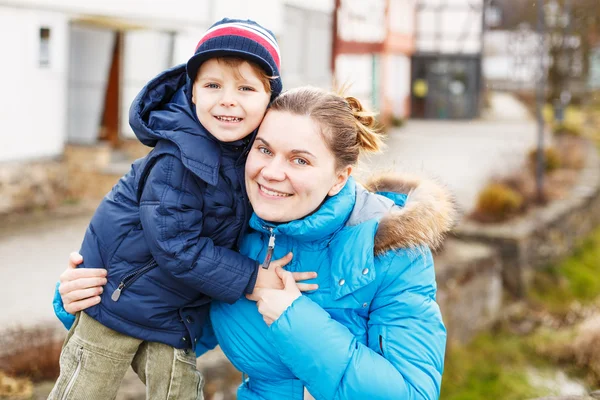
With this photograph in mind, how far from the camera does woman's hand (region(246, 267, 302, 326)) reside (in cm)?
208

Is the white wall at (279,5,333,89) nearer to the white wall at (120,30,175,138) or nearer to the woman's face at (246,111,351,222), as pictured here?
the white wall at (120,30,175,138)

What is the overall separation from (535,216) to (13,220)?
315 inches

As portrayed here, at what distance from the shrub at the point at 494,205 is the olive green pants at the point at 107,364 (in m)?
9.44

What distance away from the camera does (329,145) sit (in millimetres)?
2100

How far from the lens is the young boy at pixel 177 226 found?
7.21ft

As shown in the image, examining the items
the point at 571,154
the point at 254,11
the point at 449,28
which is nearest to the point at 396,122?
the point at 449,28

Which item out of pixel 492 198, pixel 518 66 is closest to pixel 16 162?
pixel 492 198

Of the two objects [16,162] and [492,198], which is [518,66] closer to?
[492,198]

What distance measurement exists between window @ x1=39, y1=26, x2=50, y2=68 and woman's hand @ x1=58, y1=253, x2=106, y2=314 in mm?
8220

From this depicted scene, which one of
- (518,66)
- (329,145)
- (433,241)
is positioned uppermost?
(518,66)

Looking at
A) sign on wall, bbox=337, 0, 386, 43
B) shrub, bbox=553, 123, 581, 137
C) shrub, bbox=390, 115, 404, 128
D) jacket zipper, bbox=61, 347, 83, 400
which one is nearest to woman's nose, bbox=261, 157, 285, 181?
jacket zipper, bbox=61, 347, 83, 400

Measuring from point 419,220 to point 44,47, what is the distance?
8.91 metres

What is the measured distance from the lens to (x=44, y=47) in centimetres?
991

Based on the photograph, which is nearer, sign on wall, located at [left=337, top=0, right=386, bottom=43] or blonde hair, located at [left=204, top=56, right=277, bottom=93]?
blonde hair, located at [left=204, top=56, right=277, bottom=93]
